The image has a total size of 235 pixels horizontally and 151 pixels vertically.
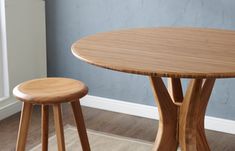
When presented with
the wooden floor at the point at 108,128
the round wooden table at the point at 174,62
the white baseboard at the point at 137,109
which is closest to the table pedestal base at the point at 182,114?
the round wooden table at the point at 174,62

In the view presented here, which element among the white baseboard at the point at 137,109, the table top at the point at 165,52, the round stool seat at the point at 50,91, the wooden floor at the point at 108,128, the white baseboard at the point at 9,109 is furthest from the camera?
the white baseboard at the point at 9,109

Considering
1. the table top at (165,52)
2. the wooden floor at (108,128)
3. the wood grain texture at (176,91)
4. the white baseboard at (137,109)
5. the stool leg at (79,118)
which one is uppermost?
the table top at (165,52)

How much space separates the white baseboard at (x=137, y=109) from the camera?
3217mm

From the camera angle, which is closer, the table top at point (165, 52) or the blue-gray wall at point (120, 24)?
the table top at point (165, 52)

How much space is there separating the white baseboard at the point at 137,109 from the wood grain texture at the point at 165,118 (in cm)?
103

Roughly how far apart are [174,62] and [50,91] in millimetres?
666

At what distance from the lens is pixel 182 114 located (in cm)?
217

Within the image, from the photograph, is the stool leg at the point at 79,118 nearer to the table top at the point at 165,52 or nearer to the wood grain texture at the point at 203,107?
the table top at the point at 165,52

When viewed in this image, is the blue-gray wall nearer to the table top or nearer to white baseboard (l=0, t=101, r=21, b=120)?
white baseboard (l=0, t=101, r=21, b=120)

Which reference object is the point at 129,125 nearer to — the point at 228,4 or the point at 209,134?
the point at 209,134

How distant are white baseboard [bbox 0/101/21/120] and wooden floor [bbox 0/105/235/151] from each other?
3 cm

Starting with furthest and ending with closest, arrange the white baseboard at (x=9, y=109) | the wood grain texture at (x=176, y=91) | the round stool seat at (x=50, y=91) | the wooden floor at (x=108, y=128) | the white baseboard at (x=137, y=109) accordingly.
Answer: the white baseboard at (x=9, y=109) < the white baseboard at (x=137, y=109) < the wooden floor at (x=108, y=128) < the wood grain texture at (x=176, y=91) < the round stool seat at (x=50, y=91)

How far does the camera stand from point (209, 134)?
320cm

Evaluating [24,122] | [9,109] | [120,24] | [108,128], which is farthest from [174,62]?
[9,109]
